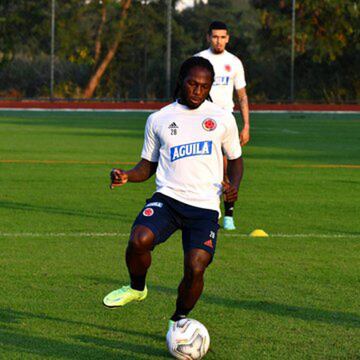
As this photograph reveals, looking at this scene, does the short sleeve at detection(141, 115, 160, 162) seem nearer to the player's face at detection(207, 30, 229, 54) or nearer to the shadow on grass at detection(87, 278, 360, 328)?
the shadow on grass at detection(87, 278, 360, 328)

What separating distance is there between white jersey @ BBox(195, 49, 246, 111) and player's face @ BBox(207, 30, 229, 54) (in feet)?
0.39

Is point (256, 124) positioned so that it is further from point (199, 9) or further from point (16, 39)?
point (199, 9)

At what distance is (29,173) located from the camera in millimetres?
21156

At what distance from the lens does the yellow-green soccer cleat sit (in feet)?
26.0

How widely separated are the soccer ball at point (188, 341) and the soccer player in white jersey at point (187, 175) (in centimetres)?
30

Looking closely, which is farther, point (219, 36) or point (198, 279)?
point (219, 36)

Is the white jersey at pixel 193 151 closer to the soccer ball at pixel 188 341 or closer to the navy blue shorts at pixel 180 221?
the navy blue shorts at pixel 180 221

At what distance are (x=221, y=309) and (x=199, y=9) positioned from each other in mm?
84764

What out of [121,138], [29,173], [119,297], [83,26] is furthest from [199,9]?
[119,297]

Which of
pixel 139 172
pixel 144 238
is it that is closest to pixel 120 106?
pixel 139 172

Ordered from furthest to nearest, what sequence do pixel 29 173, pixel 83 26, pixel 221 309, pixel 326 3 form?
pixel 83 26 → pixel 326 3 → pixel 29 173 → pixel 221 309

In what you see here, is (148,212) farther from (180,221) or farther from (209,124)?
(209,124)

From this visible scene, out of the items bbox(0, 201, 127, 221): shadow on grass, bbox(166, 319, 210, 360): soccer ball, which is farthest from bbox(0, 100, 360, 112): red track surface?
bbox(166, 319, 210, 360): soccer ball

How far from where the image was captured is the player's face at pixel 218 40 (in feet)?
44.9
